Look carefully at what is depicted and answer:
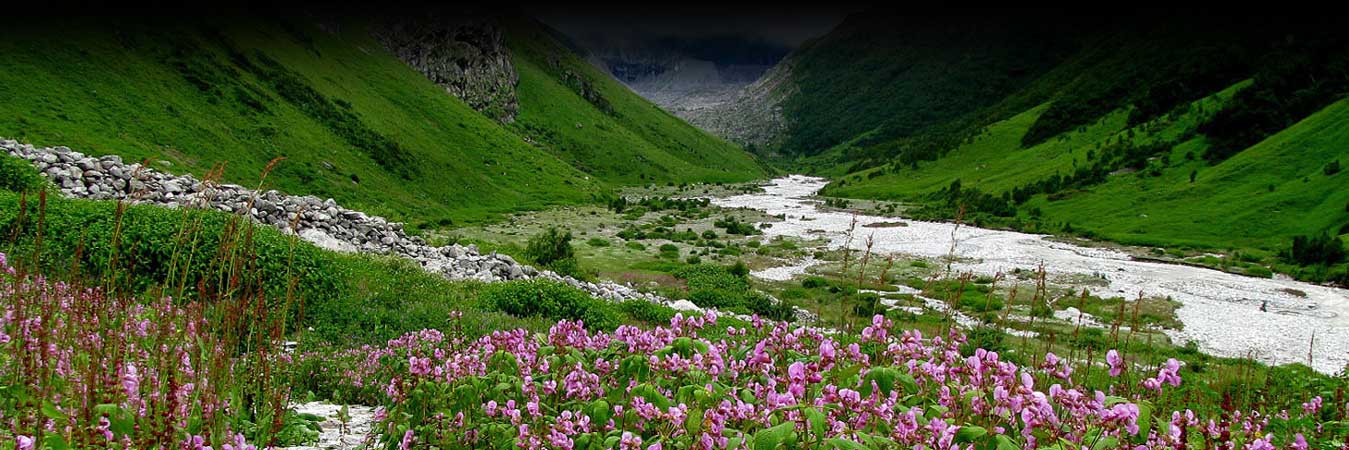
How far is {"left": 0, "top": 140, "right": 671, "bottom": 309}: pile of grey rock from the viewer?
18.9 metres

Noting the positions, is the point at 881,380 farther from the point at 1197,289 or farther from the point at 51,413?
the point at 1197,289

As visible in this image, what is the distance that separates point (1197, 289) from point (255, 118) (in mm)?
58851

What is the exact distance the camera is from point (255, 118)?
4862cm

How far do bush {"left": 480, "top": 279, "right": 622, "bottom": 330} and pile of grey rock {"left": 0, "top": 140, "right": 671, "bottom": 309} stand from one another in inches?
182

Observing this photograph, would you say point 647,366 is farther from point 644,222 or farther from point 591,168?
point 591,168

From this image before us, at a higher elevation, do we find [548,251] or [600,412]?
[600,412]

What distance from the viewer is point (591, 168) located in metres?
116

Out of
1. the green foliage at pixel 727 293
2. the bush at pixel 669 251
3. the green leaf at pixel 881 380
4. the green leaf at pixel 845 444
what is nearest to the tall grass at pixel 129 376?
the green leaf at pixel 845 444

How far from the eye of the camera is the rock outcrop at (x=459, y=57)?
122 metres

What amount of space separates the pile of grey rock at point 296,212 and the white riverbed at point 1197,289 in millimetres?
15364

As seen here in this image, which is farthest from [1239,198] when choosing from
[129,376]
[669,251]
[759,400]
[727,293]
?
[129,376]

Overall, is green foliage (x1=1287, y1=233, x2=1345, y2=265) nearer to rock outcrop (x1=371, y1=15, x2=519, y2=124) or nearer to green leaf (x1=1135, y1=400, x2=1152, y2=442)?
green leaf (x1=1135, y1=400, x2=1152, y2=442)

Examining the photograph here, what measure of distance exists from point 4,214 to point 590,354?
13.3 m

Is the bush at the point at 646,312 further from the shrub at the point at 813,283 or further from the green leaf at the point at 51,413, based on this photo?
the shrub at the point at 813,283
